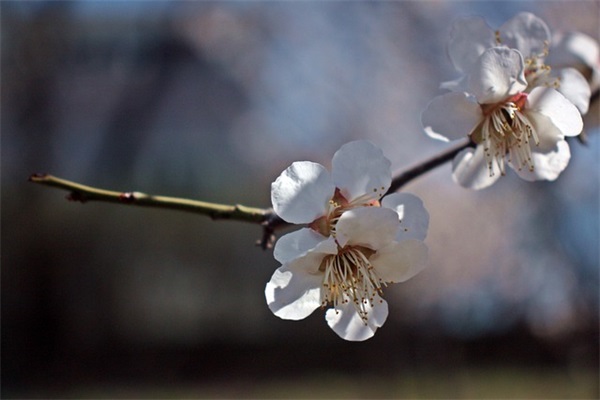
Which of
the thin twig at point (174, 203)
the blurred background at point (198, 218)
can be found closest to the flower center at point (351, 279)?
the thin twig at point (174, 203)

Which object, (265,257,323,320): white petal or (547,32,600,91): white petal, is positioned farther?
(547,32,600,91): white petal

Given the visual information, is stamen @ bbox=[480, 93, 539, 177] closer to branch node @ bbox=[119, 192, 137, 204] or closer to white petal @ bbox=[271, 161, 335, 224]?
white petal @ bbox=[271, 161, 335, 224]

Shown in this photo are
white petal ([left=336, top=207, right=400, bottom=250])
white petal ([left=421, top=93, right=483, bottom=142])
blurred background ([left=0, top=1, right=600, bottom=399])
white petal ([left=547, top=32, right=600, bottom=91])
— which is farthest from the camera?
blurred background ([left=0, top=1, right=600, bottom=399])

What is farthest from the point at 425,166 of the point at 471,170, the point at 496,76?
the point at 496,76

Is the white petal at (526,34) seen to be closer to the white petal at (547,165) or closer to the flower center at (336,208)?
the white petal at (547,165)

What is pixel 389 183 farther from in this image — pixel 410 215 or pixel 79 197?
pixel 79 197

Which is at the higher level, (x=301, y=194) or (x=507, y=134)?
(x=507, y=134)

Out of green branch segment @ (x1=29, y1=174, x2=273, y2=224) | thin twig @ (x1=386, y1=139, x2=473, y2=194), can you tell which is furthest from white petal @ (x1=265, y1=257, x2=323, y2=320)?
thin twig @ (x1=386, y1=139, x2=473, y2=194)
